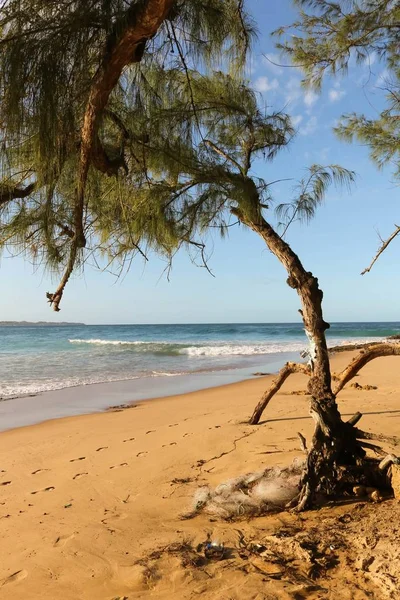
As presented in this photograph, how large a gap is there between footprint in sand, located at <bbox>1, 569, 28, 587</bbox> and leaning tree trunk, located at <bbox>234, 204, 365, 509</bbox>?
1762mm

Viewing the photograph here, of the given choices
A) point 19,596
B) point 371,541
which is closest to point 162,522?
point 19,596

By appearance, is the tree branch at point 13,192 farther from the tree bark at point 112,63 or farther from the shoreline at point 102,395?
the shoreline at point 102,395

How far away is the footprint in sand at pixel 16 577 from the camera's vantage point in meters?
2.63

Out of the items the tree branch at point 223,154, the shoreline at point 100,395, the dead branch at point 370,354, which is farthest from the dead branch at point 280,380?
the shoreline at point 100,395

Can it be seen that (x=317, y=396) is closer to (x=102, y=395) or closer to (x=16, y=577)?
(x=16, y=577)

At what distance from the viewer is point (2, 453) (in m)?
5.53

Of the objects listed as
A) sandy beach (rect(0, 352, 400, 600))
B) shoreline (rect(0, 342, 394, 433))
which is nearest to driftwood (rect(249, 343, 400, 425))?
sandy beach (rect(0, 352, 400, 600))

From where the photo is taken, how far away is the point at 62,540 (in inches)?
121

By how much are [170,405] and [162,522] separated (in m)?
5.24

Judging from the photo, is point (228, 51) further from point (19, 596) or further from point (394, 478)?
point (19, 596)

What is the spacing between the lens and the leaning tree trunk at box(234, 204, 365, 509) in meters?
3.19

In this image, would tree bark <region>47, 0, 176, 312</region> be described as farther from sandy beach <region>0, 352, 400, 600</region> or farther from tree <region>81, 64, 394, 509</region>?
sandy beach <region>0, 352, 400, 600</region>

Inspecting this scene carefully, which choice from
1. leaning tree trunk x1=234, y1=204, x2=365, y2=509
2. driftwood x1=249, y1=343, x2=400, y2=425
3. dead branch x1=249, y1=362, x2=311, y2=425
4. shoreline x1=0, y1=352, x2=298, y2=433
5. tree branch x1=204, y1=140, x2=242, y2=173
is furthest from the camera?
shoreline x1=0, y1=352, x2=298, y2=433

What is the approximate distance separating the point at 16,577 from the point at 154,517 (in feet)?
3.27
